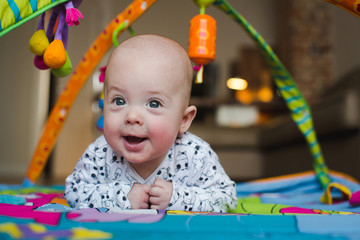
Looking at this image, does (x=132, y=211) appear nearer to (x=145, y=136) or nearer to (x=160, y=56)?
(x=145, y=136)

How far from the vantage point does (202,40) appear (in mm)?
800

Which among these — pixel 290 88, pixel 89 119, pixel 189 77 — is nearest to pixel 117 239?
pixel 189 77

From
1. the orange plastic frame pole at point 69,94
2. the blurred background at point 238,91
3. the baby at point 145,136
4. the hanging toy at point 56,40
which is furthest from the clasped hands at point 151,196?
the blurred background at point 238,91

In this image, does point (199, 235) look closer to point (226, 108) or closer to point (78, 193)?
point (78, 193)

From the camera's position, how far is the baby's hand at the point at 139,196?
675 mm

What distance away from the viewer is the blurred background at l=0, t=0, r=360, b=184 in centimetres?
267

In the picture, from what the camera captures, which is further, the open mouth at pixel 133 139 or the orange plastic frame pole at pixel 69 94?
the orange plastic frame pole at pixel 69 94

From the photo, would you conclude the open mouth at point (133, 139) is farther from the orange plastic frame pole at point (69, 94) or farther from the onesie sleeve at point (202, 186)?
the orange plastic frame pole at point (69, 94)

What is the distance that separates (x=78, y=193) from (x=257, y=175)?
242 cm

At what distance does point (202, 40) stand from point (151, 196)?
1.15ft

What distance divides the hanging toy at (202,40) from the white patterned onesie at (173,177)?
0.59ft

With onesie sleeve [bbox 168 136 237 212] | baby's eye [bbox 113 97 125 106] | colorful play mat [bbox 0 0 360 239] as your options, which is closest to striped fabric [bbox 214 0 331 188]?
colorful play mat [bbox 0 0 360 239]

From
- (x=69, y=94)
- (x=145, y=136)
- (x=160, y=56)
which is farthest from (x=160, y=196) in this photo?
(x=69, y=94)

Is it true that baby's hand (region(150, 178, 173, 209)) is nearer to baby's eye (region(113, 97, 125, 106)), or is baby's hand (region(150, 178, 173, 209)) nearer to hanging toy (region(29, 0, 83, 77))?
baby's eye (region(113, 97, 125, 106))
